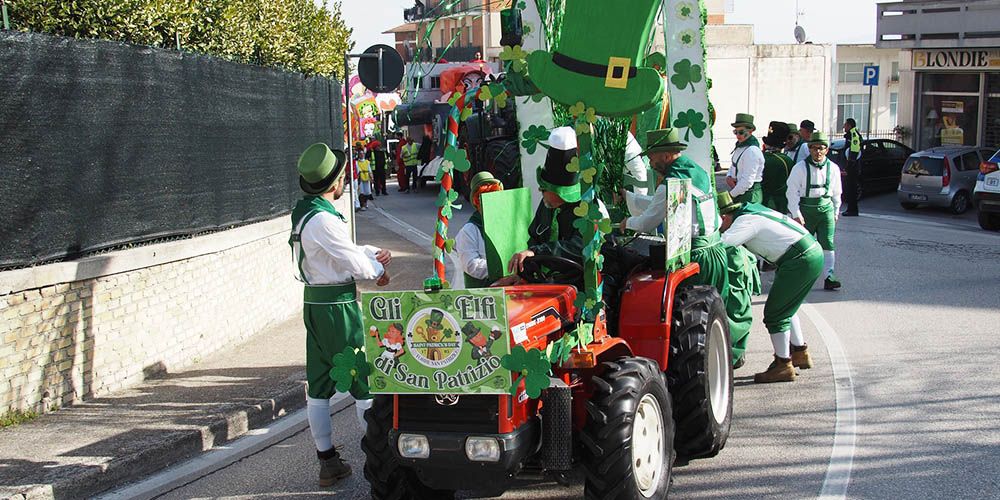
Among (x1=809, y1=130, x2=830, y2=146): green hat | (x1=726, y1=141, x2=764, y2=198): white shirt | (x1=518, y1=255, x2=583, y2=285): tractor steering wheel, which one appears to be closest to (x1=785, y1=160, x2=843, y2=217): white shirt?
(x1=809, y1=130, x2=830, y2=146): green hat

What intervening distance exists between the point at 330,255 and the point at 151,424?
2.18 m

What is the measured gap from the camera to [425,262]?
642 inches

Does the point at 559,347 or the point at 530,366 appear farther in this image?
the point at 559,347

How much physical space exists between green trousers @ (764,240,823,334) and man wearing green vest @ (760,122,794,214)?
5.44m

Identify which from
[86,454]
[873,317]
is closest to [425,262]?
[873,317]

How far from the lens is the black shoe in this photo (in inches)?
265

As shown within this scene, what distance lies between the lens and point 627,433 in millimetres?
5422

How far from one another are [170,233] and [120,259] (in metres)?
1.23

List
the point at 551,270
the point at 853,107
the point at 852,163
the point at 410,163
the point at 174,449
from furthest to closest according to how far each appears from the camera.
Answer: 1. the point at 853,107
2. the point at 410,163
3. the point at 852,163
4. the point at 174,449
5. the point at 551,270

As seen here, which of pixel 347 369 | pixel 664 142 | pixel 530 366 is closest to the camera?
pixel 530 366

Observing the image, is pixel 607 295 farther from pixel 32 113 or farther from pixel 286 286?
pixel 286 286

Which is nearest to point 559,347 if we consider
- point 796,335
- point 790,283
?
point 790,283

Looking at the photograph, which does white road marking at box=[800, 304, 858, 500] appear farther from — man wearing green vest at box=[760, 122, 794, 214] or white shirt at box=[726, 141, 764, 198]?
man wearing green vest at box=[760, 122, 794, 214]

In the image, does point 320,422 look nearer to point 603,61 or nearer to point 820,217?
point 603,61
